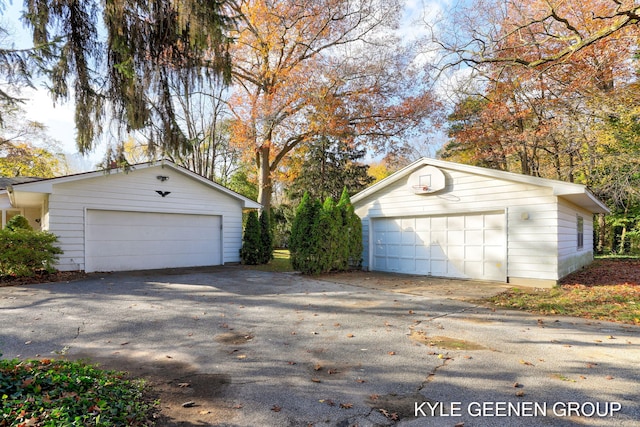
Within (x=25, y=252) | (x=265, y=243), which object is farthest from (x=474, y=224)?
(x=25, y=252)

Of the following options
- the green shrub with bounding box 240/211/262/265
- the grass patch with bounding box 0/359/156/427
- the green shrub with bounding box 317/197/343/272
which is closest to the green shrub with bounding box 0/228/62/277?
the green shrub with bounding box 240/211/262/265

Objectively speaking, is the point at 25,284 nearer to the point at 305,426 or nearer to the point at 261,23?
the point at 305,426

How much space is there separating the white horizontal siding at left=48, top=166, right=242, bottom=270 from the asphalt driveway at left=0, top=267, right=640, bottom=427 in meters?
2.84

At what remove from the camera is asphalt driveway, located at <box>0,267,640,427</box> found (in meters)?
2.63

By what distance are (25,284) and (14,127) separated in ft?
58.6

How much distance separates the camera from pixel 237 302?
6574 mm

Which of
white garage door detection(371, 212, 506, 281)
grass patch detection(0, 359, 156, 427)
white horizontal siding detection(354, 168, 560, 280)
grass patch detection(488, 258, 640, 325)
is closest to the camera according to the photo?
grass patch detection(0, 359, 156, 427)

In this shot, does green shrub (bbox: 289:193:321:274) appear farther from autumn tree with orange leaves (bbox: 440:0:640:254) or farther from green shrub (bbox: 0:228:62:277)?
green shrub (bbox: 0:228:62:277)

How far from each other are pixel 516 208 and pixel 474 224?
113 cm

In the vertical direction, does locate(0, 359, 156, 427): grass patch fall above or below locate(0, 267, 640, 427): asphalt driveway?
above

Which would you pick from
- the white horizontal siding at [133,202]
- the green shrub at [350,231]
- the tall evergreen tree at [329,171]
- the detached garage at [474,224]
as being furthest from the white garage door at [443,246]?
the tall evergreen tree at [329,171]

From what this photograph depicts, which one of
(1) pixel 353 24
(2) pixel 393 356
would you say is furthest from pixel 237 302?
(1) pixel 353 24

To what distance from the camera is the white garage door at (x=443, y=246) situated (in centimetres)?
911

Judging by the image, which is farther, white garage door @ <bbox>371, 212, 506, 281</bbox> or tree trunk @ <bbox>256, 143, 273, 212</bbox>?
tree trunk @ <bbox>256, 143, 273, 212</bbox>
